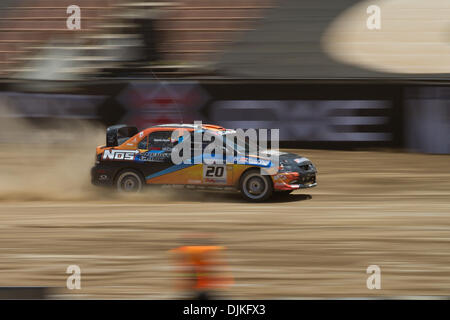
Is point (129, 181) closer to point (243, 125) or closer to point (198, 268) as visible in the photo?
point (243, 125)

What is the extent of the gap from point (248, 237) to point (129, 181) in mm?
3957

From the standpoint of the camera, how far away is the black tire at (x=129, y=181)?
1170 centimetres

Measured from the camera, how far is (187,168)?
11273mm

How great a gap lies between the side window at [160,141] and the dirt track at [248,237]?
2.95 ft

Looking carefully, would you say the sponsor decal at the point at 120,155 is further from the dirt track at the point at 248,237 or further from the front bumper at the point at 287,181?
the front bumper at the point at 287,181

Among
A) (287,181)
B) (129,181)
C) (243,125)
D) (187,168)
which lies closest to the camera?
(287,181)

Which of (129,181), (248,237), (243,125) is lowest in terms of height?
(248,237)

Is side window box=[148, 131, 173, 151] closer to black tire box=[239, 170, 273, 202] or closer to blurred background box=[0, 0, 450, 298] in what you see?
blurred background box=[0, 0, 450, 298]

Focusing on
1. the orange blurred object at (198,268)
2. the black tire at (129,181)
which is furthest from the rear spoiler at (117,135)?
the orange blurred object at (198,268)

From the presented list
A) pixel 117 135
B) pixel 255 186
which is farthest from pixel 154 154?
pixel 255 186

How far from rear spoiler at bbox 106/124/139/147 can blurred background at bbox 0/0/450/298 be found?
1.10 metres

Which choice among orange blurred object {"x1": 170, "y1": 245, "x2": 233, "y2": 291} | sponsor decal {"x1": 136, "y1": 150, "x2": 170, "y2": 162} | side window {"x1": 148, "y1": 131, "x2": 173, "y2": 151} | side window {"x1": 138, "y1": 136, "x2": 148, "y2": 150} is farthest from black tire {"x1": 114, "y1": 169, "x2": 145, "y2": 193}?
orange blurred object {"x1": 170, "y1": 245, "x2": 233, "y2": 291}

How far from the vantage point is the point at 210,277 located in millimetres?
4680

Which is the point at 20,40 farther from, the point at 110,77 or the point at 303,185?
the point at 303,185
